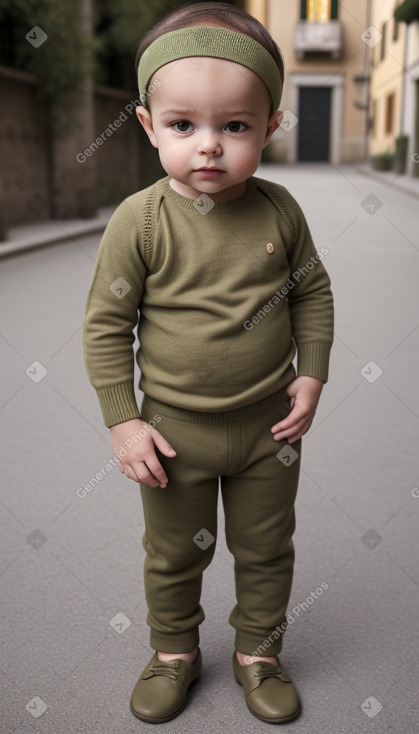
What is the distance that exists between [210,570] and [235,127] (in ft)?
3.92

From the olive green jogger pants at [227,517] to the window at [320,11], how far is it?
23394 mm

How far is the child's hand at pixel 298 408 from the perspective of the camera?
4.69 feet

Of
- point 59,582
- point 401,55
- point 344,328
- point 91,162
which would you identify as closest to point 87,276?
point 344,328

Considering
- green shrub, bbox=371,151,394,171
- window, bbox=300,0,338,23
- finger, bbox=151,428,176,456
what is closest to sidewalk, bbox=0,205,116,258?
finger, bbox=151,428,176,456

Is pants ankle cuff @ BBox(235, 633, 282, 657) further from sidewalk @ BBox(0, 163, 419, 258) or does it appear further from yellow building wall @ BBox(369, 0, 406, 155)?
yellow building wall @ BBox(369, 0, 406, 155)

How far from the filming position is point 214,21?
1207mm

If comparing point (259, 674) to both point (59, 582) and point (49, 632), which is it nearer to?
point (49, 632)

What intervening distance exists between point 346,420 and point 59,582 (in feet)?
4.60

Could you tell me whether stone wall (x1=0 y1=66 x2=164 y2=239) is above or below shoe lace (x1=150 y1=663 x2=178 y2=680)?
below

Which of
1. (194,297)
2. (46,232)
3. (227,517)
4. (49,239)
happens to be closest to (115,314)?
(194,297)

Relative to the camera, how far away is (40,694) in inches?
62.3

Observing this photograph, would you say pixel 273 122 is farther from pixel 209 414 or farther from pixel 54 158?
pixel 54 158

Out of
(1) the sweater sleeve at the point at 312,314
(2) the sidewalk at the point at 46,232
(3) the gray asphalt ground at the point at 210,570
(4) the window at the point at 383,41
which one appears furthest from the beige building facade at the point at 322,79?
(1) the sweater sleeve at the point at 312,314

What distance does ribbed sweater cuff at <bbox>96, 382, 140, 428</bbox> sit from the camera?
1355mm
